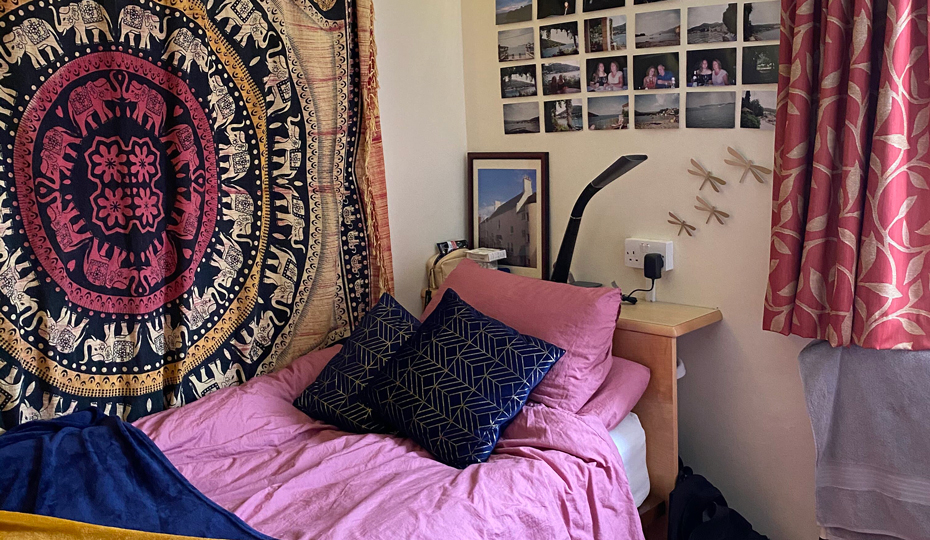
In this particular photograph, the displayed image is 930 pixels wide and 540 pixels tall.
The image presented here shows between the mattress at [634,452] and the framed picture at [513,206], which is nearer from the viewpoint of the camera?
the mattress at [634,452]

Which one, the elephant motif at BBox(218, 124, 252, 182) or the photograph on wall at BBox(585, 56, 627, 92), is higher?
the photograph on wall at BBox(585, 56, 627, 92)

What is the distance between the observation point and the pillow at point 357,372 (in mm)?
1979

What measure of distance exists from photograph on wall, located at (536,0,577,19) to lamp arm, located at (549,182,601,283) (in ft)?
2.04

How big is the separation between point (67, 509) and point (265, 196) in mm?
1071

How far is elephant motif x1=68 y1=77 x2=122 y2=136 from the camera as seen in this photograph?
1859mm

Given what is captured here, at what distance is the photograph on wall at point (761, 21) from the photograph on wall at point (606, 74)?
0.40 m

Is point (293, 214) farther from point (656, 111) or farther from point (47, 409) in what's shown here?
point (656, 111)

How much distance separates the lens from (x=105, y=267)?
6.36 ft

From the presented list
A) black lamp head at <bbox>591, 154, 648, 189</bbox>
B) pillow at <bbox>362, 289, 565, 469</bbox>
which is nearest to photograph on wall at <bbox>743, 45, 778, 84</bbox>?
black lamp head at <bbox>591, 154, 648, 189</bbox>

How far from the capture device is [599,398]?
2008 millimetres

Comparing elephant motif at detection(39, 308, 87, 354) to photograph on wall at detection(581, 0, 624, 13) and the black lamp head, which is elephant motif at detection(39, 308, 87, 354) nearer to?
the black lamp head

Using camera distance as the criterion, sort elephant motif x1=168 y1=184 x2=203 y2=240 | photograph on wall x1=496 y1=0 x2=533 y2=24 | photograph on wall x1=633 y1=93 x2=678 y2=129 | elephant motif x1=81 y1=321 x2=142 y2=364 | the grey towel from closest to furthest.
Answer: the grey towel → elephant motif x1=81 y1=321 x2=142 y2=364 → elephant motif x1=168 y1=184 x2=203 y2=240 → photograph on wall x1=633 y1=93 x2=678 y2=129 → photograph on wall x1=496 y1=0 x2=533 y2=24

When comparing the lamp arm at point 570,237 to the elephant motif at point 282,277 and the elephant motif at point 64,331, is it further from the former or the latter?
the elephant motif at point 64,331

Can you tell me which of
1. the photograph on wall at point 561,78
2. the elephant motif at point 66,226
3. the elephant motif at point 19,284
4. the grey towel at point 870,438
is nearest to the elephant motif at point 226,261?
the elephant motif at point 66,226
